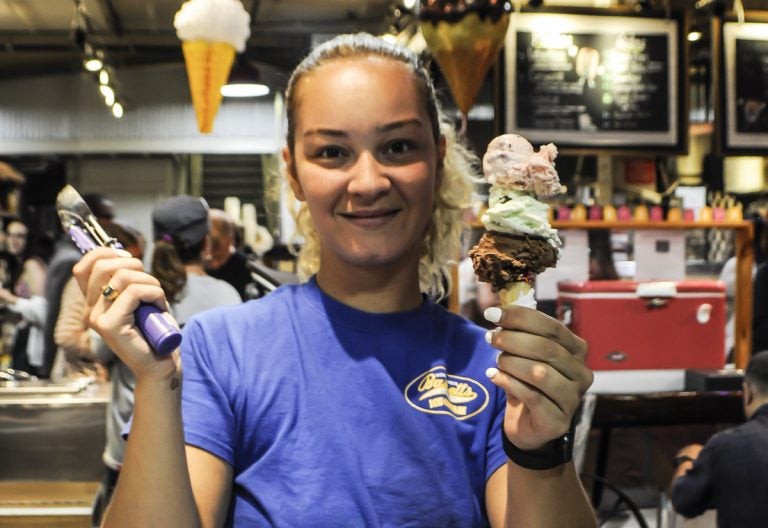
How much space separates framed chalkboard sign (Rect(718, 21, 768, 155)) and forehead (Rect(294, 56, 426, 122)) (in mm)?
3961

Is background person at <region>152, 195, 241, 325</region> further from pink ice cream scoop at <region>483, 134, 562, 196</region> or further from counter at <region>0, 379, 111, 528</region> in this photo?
pink ice cream scoop at <region>483, 134, 562, 196</region>

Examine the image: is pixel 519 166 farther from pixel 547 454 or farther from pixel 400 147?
pixel 547 454

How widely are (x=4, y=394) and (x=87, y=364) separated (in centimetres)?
76

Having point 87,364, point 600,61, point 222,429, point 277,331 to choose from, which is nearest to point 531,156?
point 277,331

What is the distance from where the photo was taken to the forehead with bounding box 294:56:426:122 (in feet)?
4.51

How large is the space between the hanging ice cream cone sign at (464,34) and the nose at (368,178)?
2.48 metres

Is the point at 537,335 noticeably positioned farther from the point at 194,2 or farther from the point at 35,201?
the point at 35,201

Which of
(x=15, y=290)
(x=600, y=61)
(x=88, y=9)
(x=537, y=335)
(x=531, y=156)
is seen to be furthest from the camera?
(x=88, y=9)

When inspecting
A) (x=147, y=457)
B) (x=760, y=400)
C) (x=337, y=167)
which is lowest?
(x=760, y=400)

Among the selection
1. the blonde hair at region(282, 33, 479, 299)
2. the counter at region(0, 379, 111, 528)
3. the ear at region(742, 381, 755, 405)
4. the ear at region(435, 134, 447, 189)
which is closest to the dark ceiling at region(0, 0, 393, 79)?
the counter at region(0, 379, 111, 528)

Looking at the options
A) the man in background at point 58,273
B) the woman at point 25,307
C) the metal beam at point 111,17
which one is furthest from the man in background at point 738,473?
the metal beam at point 111,17

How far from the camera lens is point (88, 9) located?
849 centimetres

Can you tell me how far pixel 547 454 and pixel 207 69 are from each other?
348 centimetres

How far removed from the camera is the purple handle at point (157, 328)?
3.63ft
